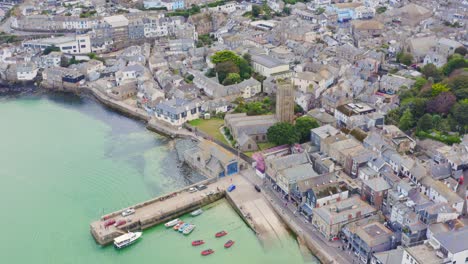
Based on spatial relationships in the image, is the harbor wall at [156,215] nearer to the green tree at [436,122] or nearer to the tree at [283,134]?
the tree at [283,134]

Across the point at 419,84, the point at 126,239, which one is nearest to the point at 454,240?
the point at 126,239

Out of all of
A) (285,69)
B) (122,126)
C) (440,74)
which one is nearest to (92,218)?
(122,126)

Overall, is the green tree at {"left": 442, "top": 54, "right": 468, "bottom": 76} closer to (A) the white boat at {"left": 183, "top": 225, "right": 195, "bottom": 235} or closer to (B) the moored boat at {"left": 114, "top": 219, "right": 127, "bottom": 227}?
(A) the white boat at {"left": 183, "top": 225, "right": 195, "bottom": 235}

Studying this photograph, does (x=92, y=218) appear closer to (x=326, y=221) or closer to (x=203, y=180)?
(x=203, y=180)

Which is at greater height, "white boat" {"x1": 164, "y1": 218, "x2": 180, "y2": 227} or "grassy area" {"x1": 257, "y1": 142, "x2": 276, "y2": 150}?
"grassy area" {"x1": 257, "y1": 142, "x2": 276, "y2": 150}

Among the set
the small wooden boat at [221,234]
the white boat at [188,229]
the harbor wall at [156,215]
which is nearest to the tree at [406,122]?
the harbor wall at [156,215]

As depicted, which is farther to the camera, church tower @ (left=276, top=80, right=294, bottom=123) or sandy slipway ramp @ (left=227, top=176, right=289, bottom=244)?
church tower @ (left=276, top=80, right=294, bottom=123)

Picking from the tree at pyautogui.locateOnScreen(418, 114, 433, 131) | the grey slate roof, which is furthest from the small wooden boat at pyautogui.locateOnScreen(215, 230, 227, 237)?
the tree at pyautogui.locateOnScreen(418, 114, 433, 131)

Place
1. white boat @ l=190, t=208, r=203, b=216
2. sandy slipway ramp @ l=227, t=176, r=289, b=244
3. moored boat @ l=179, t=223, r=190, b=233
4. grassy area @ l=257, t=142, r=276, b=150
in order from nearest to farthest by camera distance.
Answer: sandy slipway ramp @ l=227, t=176, r=289, b=244 → moored boat @ l=179, t=223, r=190, b=233 → white boat @ l=190, t=208, r=203, b=216 → grassy area @ l=257, t=142, r=276, b=150
